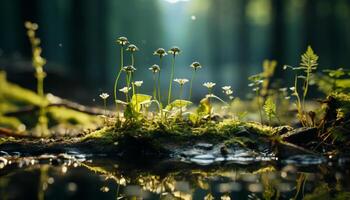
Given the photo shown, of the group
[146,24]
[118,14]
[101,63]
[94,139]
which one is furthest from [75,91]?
[146,24]

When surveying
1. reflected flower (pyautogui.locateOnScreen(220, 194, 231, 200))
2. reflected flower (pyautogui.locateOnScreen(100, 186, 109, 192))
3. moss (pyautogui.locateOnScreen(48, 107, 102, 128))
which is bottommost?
reflected flower (pyautogui.locateOnScreen(220, 194, 231, 200))

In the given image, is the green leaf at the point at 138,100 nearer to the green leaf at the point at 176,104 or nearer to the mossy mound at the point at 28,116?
the green leaf at the point at 176,104

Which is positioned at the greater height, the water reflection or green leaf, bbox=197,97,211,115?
green leaf, bbox=197,97,211,115

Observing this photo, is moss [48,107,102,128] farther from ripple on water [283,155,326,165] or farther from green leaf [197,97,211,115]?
ripple on water [283,155,326,165]

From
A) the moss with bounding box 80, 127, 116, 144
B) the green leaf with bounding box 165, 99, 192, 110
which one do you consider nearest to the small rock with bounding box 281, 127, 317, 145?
the green leaf with bounding box 165, 99, 192, 110

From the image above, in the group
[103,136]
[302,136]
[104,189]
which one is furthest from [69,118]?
[104,189]

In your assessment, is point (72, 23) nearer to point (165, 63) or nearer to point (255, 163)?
point (255, 163)

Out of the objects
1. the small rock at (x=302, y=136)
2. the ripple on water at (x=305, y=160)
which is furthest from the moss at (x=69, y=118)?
the ripple on water at (x=305, y=160)

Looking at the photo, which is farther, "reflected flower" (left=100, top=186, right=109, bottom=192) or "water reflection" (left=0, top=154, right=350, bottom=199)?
"reflected flower" (left=100, top=186, right=109, bottom=192)

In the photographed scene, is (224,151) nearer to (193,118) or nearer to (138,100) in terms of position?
(193,118)
